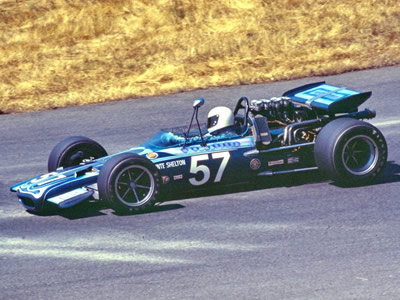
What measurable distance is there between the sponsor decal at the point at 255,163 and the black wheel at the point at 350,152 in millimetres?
702

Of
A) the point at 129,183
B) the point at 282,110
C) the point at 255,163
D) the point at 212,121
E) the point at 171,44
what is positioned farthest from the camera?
the point at 171,44

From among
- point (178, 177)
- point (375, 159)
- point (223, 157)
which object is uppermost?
point (223, 157)

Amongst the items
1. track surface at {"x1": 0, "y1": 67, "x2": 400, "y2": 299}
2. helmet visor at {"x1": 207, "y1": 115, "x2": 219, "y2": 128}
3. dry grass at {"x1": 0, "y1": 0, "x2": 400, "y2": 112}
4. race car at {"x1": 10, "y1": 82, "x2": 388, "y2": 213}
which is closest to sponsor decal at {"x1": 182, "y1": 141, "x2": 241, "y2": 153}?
race car at {"x1": 10, "y1": 82, "x2": 388, "y2": 213}

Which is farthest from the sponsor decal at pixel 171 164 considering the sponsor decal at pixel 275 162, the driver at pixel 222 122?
the sponsor decal at pixel 275 162

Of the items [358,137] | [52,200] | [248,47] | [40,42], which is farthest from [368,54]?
[52,200]

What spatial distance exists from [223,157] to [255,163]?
44cm

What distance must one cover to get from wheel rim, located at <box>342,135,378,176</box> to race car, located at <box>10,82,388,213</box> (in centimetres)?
1

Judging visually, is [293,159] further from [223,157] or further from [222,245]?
[222,245]

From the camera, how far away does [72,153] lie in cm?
1170

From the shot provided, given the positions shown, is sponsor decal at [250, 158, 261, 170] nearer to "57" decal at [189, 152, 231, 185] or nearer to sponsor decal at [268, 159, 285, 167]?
sponsor decal at [268, 159, 285, 167]

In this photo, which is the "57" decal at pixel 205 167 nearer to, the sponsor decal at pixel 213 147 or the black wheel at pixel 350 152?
the sponsor decal at pixel 213 147

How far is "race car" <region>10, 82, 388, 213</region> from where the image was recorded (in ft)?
34.8

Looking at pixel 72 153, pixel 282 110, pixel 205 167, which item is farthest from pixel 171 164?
pixel 282 110

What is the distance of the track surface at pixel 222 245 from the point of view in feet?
27.3
